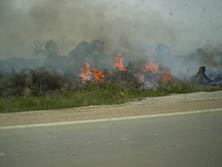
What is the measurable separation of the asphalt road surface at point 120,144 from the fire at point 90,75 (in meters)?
5.48

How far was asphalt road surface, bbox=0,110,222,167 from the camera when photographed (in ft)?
7.27

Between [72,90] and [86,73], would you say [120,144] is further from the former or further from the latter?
[86,73]

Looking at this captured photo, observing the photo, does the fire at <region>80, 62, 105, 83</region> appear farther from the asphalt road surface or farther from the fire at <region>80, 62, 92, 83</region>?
the asphalt road surface

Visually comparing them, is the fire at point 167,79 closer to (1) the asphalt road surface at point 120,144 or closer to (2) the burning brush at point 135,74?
(2) the burning brush at point 135,74

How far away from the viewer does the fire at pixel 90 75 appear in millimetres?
9016

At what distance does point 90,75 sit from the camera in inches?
363

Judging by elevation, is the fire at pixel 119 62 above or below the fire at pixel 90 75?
above

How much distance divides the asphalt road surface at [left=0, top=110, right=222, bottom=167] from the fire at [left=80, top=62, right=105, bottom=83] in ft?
18.0

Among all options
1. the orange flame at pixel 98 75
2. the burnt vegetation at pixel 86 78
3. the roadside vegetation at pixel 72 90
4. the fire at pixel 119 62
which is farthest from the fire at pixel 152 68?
the orange flame at pixel 98 75

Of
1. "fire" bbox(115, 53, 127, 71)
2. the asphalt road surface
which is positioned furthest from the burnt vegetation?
the asphalt road surface

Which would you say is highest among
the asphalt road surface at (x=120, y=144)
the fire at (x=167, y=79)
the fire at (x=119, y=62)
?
the fire at (x=119, y=62)

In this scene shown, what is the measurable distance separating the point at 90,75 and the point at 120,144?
264 inches

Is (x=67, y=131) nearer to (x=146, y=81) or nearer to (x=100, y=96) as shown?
(x=100, y=96)

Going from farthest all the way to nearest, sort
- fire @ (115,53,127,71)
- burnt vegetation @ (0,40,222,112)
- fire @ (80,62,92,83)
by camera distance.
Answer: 1. fire @ (115,53,127,71)
2. fire @ (80,62,92,83)
3. burnt vegetation @ (0,40,222,112)
